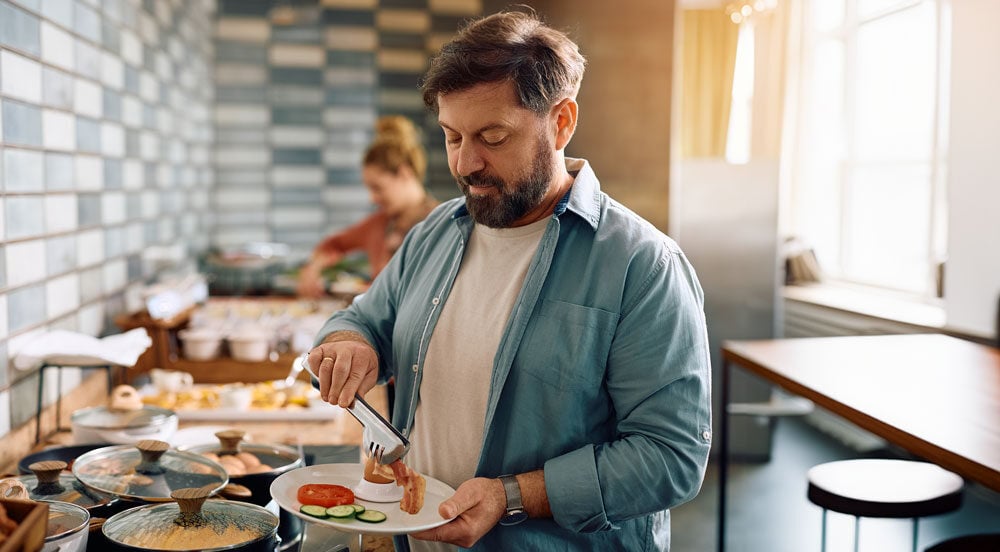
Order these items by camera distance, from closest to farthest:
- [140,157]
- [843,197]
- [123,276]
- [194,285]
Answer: [123,276] → [140,157] → [194,285] → [843,197]

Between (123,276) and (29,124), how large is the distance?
3.37 feet

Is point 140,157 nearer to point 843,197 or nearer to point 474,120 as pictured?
point 474,120

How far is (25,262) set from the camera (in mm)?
2217

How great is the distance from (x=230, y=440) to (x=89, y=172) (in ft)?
4.29

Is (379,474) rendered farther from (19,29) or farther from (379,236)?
(379,236)

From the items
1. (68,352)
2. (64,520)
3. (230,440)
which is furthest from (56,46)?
(64,520)

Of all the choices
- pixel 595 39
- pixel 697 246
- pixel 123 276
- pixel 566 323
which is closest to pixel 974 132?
pixel 697 246

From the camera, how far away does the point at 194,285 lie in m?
3.82

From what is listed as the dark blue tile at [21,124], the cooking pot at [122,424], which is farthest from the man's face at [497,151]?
the dark blue tile at [21,124]

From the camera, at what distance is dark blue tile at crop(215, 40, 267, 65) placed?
5.40m

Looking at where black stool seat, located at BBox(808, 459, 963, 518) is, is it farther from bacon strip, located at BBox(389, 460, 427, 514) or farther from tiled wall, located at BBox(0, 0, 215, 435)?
tiled wall, located at BBox(0, 0, 215, 435)

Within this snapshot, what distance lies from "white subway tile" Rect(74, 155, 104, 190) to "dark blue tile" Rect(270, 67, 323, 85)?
276cm

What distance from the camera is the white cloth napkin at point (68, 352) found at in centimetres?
221

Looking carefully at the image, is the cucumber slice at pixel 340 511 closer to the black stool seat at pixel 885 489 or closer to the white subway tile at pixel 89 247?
the white subway tile at pixel 89 247
